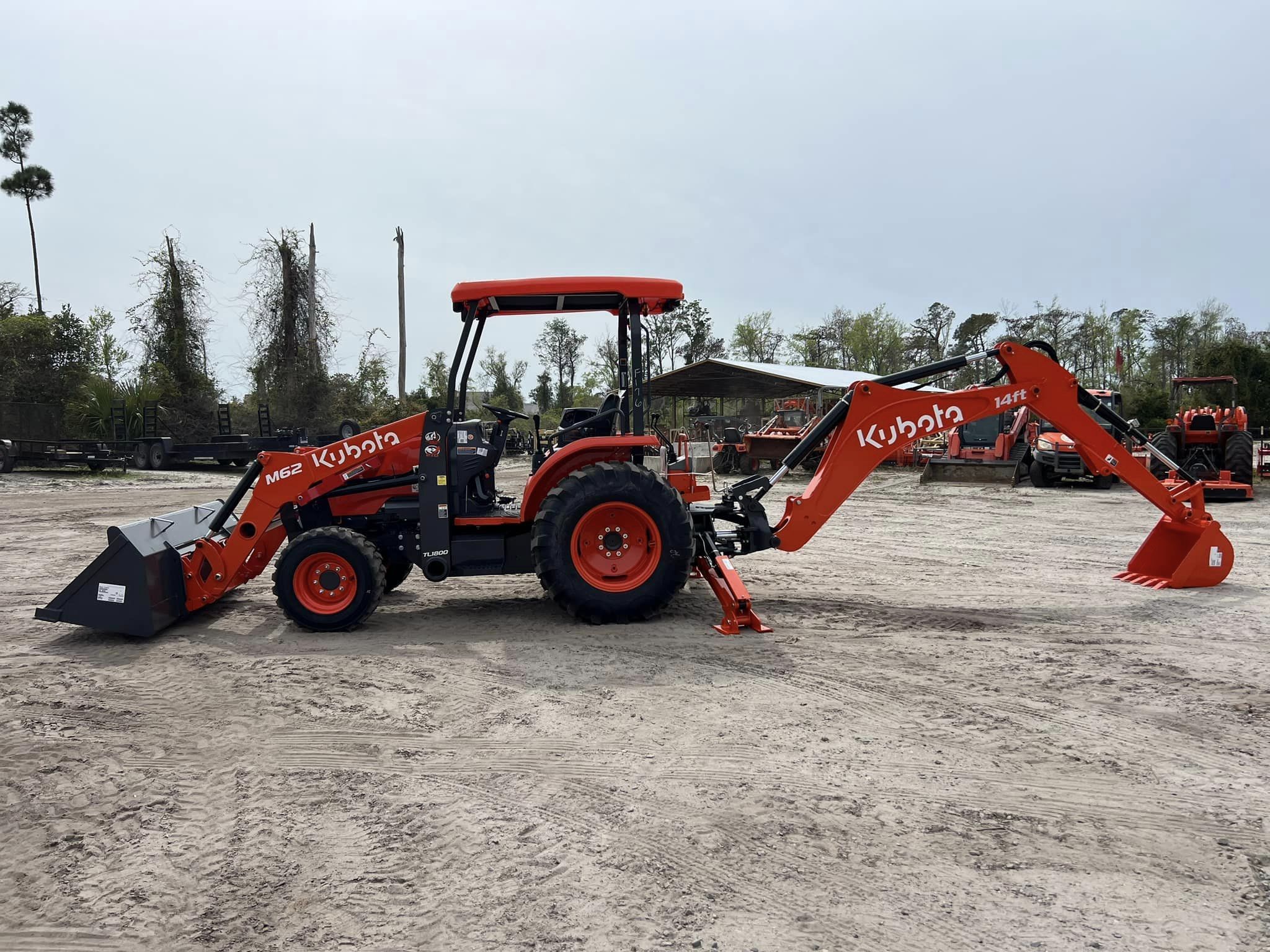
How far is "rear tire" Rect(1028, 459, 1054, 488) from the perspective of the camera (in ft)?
55.8

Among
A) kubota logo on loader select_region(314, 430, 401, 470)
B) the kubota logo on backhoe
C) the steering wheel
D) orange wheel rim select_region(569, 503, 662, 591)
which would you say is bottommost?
orange wheel rim select_region(569, 503, 662, 591)

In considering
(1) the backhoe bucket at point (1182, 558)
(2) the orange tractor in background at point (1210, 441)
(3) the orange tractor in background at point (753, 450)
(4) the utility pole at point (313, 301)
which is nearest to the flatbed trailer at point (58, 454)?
(4) the utility pole at point (313, 301)

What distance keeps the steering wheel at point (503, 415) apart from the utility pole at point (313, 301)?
25.7 metres

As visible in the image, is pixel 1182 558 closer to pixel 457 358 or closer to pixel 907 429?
pixel 907 429

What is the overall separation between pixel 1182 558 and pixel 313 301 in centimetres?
2909

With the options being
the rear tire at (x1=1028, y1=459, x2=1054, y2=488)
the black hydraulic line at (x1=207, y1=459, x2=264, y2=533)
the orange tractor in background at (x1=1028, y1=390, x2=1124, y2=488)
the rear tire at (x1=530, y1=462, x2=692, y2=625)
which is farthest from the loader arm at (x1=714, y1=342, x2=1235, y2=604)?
the rear tire at (x1=1028, y1=459, x2=1054, y2=488)

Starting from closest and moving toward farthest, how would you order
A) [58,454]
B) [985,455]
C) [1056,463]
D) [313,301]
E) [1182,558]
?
1. [1182,558]
2. [1056,463]
3. [985,455]
4. [58,454]
5. [313,301]

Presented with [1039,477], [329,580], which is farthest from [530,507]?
[1039,477]

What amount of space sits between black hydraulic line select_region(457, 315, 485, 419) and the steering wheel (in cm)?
20

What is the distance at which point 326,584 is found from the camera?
5.87 m

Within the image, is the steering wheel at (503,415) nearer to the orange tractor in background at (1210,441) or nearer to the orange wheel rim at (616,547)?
the orange wheel rim at (616,547)

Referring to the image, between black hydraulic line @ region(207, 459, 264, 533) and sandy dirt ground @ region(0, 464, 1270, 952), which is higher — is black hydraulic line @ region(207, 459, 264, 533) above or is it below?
above

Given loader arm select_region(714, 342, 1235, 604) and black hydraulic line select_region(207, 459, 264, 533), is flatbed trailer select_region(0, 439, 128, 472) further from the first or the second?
loader arm select_region(714, 342, 1235, 604)

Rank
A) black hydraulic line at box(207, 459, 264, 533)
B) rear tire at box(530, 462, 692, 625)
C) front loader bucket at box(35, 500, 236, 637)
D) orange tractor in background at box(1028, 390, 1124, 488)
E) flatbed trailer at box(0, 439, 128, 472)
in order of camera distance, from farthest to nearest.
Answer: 1. flatbed trailer at box(0, 439, 128, 472)
2. orange tractor in background at box(1028, 390, 1124, 488)
3. black hydraulic line at box(207, 459, 264, 533)
4. rear tire at box(530, 462, 692, 625)
5. front loader bucket at box(35, 500, 236, 637)
